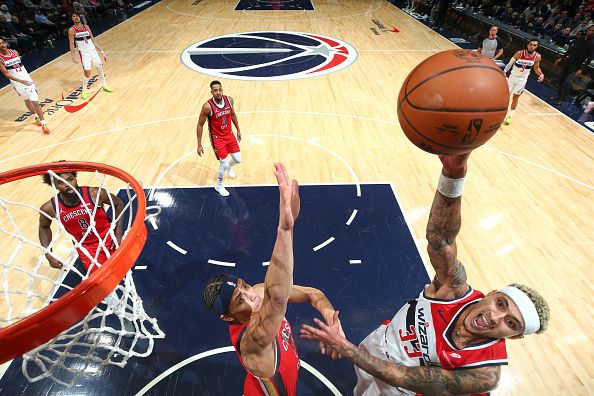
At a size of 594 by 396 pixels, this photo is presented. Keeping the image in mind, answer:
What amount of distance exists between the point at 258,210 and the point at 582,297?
3979 mm

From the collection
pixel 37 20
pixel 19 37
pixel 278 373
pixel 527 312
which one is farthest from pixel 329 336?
pixel 37 20

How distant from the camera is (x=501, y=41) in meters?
11.9

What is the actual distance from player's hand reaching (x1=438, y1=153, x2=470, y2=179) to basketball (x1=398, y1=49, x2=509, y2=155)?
0.11 feet

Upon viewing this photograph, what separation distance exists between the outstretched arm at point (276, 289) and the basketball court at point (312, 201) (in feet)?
5.46

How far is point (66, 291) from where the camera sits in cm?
375

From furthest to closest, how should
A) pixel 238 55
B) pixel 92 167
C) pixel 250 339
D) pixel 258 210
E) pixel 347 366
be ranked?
pixel 238 55
pixel 258 210
pixel 347 366
pixel 92 167
pixel 250 339

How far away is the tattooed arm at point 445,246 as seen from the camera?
2.06m

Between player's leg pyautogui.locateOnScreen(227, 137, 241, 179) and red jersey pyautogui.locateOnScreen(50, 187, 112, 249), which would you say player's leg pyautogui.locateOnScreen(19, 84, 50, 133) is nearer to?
player's leg pyautogui.locateOnScreen(227, 137, 241, 179)

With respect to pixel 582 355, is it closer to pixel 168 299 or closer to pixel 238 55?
pixel 168 299

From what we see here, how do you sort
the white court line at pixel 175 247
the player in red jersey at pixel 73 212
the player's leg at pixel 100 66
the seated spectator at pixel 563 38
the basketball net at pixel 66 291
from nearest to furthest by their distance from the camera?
the basketball net at pixel 66 291 → the player in red jersey at pixel 73 212 → the white court line at pixel 175 247 → the player's leg at pixel 100 66 → the seated spectator at pixel 563 38

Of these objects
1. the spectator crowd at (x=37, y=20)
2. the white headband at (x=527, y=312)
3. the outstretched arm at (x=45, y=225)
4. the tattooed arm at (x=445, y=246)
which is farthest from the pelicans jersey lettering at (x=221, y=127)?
the spectator crowd at (x=37, y=20)

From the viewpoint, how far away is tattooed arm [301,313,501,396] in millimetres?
1831

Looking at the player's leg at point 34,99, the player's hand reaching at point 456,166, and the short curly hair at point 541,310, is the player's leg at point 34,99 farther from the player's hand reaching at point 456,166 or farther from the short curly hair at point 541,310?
the short curly hair at point 541,310

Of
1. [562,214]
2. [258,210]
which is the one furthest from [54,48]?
[562,214]
